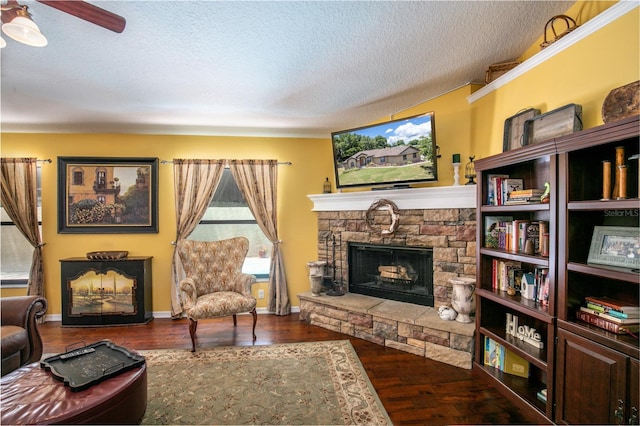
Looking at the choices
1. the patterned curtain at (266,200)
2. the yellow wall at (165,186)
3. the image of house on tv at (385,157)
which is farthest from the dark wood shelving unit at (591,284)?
the patterned curtain at (266,200)

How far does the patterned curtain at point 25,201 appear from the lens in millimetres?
3881

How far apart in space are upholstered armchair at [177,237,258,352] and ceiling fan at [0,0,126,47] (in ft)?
7.64

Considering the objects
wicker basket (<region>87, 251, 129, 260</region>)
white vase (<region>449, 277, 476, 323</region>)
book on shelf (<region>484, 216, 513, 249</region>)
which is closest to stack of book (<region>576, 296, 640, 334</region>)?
book on shelf (<region>484, 216, 513, 249</region>)

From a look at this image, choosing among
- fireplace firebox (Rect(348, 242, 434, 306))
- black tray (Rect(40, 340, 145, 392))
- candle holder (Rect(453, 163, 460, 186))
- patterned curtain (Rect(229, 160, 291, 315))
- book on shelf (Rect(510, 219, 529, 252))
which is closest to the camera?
black tray (Rect(40, 340, 145, 392))

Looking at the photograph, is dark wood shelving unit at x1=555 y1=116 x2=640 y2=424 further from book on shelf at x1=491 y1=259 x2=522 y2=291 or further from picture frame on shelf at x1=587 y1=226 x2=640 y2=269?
book on shelf at x1=491 y1=259 x2=522 y2=291

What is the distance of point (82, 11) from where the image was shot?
4.46ft

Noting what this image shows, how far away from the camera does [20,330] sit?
7.80 ft

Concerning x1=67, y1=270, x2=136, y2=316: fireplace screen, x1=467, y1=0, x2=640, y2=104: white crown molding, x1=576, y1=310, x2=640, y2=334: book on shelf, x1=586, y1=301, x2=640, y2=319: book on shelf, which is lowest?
x1=67, y1=270, x2=136, y2=316: fireplace screen

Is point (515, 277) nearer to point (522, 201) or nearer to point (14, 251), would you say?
point (522, 201)

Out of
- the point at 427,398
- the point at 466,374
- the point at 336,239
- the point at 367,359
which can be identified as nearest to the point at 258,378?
the point at 367,359

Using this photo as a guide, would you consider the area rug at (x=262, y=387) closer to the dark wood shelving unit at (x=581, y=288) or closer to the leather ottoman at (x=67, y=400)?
the leather ottoman at (x=67, y=400)

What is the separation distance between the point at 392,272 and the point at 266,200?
6.44ft

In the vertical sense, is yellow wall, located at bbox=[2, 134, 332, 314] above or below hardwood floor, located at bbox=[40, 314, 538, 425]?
above

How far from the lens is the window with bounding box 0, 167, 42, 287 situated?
13.2 ft
